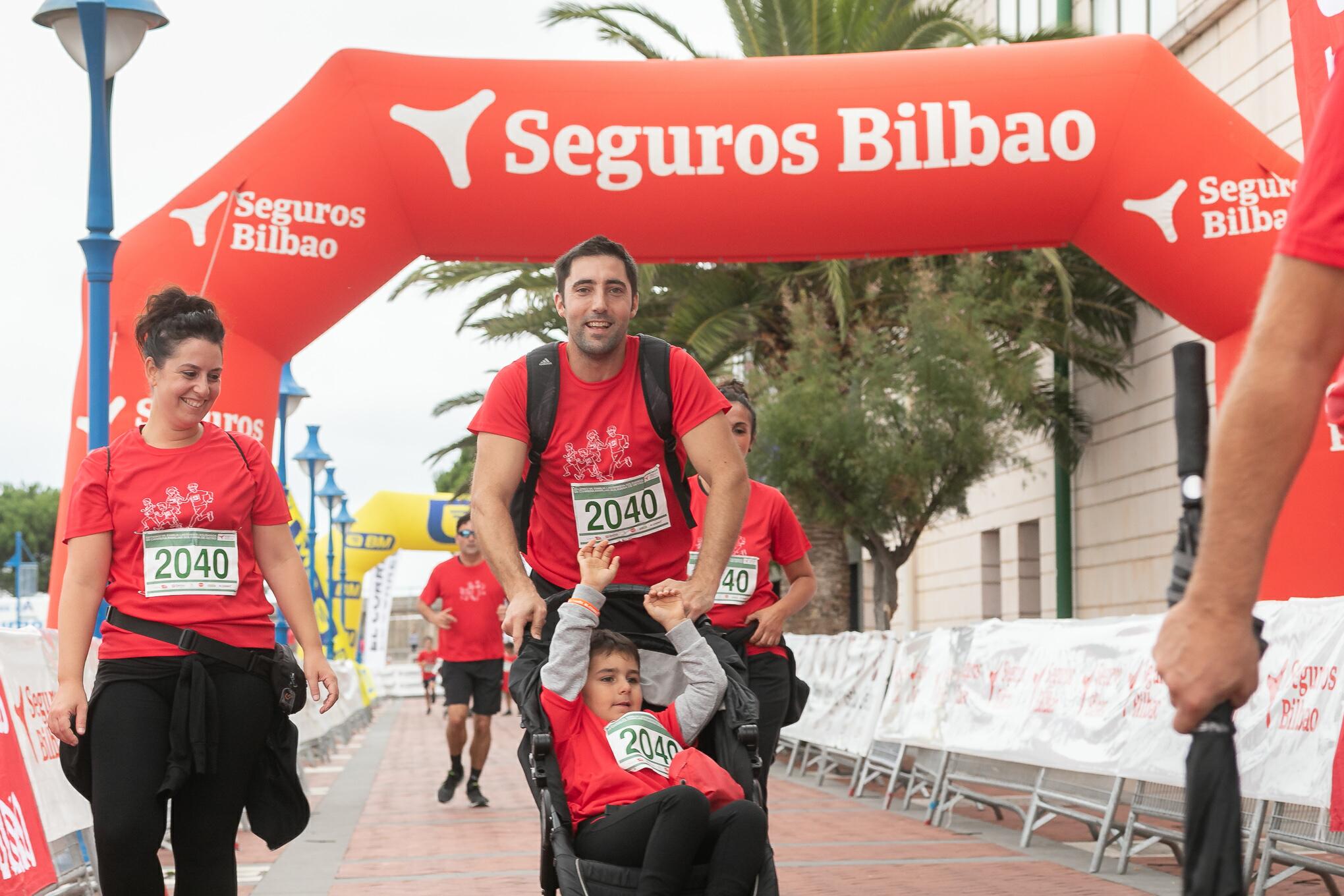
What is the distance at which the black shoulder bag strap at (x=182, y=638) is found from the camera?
4.61 m

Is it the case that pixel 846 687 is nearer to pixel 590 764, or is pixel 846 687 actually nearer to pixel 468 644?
pixel 468 644

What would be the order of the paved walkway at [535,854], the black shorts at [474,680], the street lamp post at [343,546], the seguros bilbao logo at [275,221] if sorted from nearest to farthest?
the paved walkway at [535,854] → the seguros bilbao logo at [275,221] → the black shorts at [474,680] → the street lamp post at [343,546]

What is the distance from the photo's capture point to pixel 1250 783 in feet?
21.3

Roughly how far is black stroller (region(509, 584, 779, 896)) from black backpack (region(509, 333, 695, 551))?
0.29 m

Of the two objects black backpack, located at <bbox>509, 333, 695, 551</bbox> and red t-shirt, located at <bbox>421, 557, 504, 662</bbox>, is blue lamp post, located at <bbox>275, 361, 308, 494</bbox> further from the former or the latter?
black backpack, located at <bbox>509, 333, 695, 551</bbox>

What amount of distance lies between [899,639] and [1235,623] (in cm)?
1055

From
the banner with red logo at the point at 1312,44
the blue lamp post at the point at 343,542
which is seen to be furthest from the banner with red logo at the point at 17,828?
the blue lamp post at the point at 343,542

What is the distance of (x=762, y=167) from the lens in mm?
10414

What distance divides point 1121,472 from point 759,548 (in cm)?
1651

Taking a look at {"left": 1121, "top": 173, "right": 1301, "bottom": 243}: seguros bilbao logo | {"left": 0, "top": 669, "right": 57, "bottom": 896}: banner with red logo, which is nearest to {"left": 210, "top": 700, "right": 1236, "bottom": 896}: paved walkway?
{"left": 0, "top": 669, "right": 57, "bottom": 896}: banner with red logo

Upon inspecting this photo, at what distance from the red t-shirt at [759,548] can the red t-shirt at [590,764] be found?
6.86 feet

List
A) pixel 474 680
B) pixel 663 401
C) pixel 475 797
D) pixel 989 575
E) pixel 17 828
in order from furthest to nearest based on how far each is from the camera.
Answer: pixel 989 575 → pixel 474 680 → pixel 475 797 → pixel 17 828 → pixel 663 401

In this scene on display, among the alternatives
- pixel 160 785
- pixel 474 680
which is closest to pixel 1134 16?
pixel 474 680

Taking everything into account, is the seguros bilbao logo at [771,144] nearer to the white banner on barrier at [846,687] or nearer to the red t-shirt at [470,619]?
the red t-shirt at [470,619]
